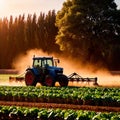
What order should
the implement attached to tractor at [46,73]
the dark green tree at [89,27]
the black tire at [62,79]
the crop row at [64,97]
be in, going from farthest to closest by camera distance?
the dark green tree at [89,27]
the black tire at [62,79]
the implement attached to tractor at [46,73]
the crop row at [64,97]

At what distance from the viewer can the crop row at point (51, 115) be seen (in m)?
16.3


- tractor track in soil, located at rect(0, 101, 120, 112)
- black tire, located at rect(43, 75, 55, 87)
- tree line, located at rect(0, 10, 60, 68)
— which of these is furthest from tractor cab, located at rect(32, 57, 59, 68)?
tree line, located at rect(0, 10, 60, 68)

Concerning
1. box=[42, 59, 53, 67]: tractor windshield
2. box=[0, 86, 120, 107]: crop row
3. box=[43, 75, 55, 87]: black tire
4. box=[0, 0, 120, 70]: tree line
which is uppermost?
box=[0, 0, 120, 70]: tree line

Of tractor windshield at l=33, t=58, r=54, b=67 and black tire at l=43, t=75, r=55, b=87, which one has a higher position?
tractor windshield at l=33, t=58, r=54, b=67

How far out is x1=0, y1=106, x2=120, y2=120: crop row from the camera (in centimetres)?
1630

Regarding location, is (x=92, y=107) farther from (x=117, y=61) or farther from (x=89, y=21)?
(x=117, y=61)

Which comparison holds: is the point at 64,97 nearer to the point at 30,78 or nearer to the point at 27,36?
the point at 30,78

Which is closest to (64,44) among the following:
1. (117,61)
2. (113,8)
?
(113,8)

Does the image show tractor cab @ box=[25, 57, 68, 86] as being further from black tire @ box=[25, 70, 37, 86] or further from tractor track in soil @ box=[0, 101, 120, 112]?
tractor track in soil @ box=[0, 101, 120, 112]

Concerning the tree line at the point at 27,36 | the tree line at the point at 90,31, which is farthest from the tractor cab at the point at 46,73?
the tree line at the point at 27,36

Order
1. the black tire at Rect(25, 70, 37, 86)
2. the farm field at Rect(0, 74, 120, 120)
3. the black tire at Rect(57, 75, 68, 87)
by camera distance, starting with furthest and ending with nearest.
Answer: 1. the black tire at Rect(25, 70, 37, 86)
2. the black tire at Rect(57, 75, 68, 87)
3. the farm field at Rect(0, 74, 120, 120)

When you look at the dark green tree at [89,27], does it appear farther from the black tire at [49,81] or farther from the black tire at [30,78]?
the black tire at [49,81]

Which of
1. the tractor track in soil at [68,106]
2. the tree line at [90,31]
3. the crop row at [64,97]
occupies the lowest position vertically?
the tractor track in soil at [68,106]

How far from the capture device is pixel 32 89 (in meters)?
29.0
